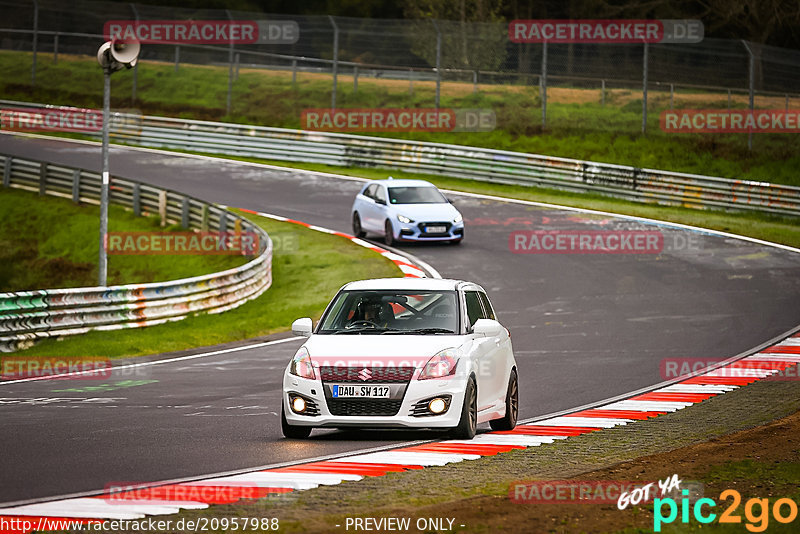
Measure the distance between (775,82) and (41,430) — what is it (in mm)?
30257

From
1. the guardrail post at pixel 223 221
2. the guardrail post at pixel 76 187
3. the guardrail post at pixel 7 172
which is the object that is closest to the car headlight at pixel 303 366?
the guardrail post at pixel 223 221

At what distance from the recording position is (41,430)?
11906 mm

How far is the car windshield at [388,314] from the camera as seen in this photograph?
11680 mm

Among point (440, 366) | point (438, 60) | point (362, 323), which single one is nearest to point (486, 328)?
point (440, 366)

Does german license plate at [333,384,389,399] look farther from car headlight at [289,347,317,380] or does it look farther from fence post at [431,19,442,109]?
fence post at [431,19,442,109]

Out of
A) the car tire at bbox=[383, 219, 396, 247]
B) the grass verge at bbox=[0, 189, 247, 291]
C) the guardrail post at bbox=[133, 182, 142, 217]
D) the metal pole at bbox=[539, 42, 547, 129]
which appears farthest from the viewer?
the metal pole at bbox=[539, 42, 547, 129]

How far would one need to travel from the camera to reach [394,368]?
35.9 feet

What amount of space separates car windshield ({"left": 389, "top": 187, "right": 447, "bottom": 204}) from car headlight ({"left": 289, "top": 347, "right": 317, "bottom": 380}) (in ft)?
60.7

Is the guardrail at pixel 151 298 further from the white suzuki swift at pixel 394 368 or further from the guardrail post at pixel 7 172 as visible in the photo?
the white suzuki swift at pixel 394 368

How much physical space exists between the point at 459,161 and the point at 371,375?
99.5 feet

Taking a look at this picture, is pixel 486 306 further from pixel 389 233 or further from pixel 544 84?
pixel 544 84

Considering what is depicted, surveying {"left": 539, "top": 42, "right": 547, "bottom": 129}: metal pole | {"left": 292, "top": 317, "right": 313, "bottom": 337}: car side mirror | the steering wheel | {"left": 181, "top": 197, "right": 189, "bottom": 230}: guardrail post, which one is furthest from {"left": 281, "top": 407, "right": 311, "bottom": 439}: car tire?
{"left": 539, "top": 42, "right": 547, "bottom": 129}: metal pole

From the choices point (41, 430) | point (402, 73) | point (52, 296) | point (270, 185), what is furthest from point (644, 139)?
point (41, 430)

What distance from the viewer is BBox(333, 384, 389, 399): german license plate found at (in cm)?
1088
